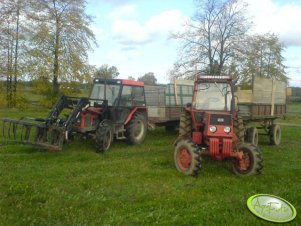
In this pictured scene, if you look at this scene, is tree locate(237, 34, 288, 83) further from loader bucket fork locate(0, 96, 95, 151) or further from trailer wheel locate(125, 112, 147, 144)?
loader bucket fork locate(0, 96, 95, 151)

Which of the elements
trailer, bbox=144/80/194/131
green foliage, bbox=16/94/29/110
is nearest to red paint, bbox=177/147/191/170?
trailer, bbox=144/80/194/131

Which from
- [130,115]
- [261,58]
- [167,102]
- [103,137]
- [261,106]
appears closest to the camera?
[103,137]

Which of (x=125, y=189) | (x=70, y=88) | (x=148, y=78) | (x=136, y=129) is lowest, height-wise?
(x=125, y=189)

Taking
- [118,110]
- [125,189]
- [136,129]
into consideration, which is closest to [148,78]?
[136,129]

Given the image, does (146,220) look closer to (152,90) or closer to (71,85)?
(152,90)

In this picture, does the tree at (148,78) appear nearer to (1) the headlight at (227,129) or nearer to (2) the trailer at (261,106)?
(2) the trailer at (261,106)

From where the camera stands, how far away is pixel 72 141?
1222 centimetres

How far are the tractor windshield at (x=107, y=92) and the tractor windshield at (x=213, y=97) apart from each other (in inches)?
134

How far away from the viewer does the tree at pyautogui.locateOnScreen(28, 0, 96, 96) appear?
28906 mm

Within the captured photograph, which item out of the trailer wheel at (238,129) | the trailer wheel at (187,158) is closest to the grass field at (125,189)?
the trailer wheel at (187,158)

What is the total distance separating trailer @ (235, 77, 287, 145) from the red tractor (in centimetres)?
248

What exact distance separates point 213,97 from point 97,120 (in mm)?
3865

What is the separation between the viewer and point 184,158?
340 inches

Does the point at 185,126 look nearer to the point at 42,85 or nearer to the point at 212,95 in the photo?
the point at 212,95
